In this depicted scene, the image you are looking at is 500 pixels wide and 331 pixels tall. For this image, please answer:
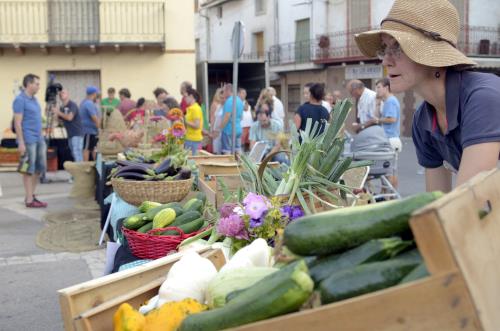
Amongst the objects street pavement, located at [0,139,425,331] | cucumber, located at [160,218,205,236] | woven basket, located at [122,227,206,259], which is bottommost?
street pavement, located at [0,139,425,331]

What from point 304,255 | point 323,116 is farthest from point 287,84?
point 304,255

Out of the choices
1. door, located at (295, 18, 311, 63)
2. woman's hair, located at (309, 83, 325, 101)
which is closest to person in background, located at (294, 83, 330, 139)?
woman's hair, located at (309, 83, 325, 101)

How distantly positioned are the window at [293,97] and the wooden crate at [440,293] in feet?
119

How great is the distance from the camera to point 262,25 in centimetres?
3975

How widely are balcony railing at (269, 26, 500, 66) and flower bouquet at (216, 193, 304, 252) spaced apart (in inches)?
967

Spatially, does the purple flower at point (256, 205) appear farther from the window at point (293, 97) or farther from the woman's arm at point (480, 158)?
the window at point (293, 97)

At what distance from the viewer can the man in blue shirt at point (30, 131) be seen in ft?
31.7

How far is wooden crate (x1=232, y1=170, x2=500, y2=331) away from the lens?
1.32 m

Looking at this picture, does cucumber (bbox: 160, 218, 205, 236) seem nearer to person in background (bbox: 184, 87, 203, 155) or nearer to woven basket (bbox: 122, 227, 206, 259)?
woven basket (bbox: 122, 227, 206, 259)

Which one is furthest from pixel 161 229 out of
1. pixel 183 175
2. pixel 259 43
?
pixel 259 43

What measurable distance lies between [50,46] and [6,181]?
379 inches

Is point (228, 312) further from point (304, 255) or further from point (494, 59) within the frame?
point (494, 59)

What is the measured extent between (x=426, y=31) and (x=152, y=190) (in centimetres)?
275

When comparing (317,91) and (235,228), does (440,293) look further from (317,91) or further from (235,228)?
(317,91)
